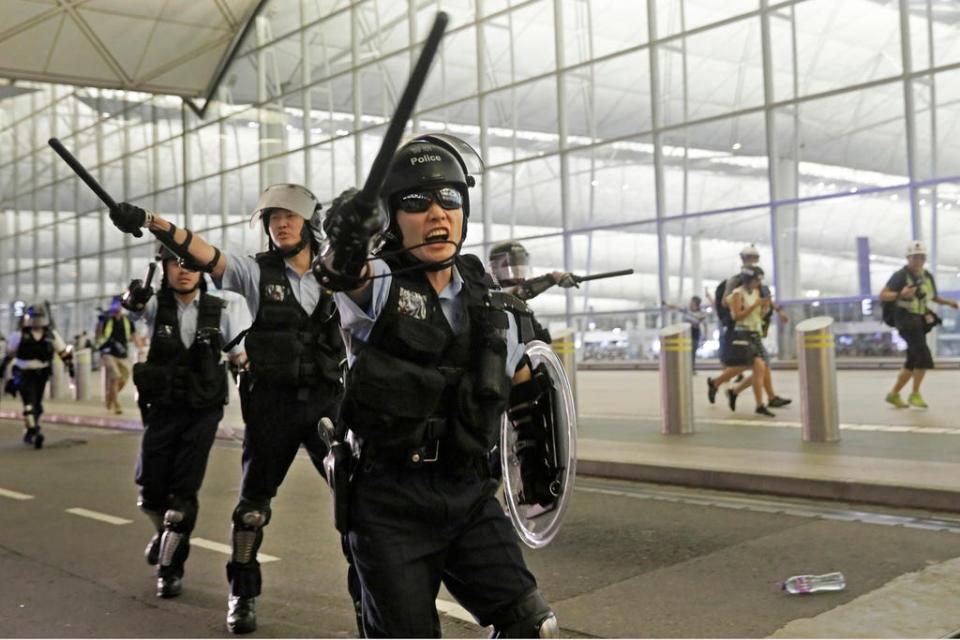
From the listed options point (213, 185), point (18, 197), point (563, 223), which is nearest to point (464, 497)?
point (563, 223)

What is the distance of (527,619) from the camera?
2.47 metres

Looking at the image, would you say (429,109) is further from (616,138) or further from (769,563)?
(769,563)

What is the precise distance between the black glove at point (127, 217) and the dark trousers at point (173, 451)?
156 centimetres

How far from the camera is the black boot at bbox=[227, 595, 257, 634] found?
13.9ft

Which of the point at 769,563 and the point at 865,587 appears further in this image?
the point at 769,563

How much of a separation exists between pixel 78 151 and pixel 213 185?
7.70 m

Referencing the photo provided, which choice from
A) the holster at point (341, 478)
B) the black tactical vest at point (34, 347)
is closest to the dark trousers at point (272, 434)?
the holster at point (341, 478)

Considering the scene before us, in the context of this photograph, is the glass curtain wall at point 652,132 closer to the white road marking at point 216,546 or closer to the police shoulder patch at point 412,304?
the white road marking at point 216,546

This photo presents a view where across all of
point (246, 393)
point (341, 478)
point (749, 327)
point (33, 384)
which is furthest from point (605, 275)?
point (33, 384)

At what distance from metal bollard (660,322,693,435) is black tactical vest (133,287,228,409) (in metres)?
6.02

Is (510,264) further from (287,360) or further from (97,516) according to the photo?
(287,360)

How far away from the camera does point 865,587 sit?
4543 mm

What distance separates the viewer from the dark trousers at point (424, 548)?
241cm

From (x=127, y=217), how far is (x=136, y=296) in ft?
4.74
